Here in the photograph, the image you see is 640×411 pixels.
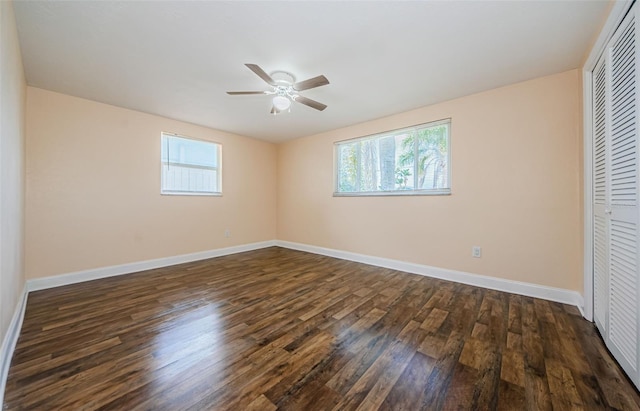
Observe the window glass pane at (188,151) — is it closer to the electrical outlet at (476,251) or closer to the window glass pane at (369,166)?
the window glass pane at (369,166)

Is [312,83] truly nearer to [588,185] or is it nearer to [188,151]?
[588,185]

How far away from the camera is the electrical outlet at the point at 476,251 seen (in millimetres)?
2853

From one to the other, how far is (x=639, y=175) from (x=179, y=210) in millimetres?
4857

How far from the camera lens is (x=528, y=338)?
1763mm

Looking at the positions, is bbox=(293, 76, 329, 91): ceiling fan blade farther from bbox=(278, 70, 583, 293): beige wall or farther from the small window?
the small window

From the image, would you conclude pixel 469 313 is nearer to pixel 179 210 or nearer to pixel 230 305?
pixel 230 305

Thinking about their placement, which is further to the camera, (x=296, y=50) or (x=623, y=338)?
(x=296, y=50)

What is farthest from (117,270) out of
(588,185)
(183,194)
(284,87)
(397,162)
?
(588,185)

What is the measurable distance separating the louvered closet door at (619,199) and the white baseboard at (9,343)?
3.38 meters

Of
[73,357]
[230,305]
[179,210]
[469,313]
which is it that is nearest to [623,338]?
[469,313]

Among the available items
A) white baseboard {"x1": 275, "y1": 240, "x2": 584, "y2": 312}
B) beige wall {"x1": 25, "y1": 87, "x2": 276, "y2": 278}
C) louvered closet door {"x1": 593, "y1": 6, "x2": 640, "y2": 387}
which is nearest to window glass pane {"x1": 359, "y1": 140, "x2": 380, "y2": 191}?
white baseboard {"x1": 275, "y1": 240, "x2": 584, "y2": 312}

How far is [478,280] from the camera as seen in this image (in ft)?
9.32

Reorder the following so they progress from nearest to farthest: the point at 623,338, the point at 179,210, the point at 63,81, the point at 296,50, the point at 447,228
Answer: the point at 623,338, the point at 296,50, the point at 63,81, the point at 447,228, the point at 179,210

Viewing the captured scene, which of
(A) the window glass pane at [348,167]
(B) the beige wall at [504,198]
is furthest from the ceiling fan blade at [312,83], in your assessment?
Result: (A) the window glass pane at [348,167]
